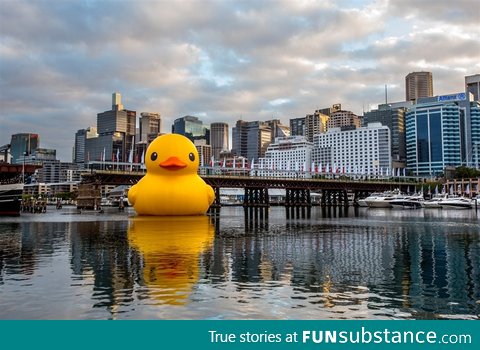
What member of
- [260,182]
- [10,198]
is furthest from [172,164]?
[260,182]

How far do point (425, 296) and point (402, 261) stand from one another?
23.4ft

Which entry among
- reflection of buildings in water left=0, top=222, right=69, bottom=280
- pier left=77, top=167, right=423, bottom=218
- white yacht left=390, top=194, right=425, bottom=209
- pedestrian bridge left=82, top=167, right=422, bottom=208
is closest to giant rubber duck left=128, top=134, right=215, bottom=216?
reflection of buildings in water left=0, top=222, right=69, bottom=280

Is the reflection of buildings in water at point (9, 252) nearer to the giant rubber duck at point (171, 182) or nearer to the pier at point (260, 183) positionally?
the giant rubber duck at point (171, 182)

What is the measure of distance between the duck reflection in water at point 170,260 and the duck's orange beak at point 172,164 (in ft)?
39.7

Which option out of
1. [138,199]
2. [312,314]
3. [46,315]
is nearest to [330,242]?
[312,314]

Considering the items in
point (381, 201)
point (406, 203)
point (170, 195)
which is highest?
point (170, 195)

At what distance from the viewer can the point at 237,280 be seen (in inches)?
Result: 647

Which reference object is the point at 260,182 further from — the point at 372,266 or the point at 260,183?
the point at 372,266

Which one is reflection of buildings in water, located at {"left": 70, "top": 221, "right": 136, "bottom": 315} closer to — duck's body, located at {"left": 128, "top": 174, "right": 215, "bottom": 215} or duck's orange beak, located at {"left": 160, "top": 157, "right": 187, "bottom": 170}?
duck's orange beak, located at {"left": 160, "top": 157, "right": 187, "bottom": 170}

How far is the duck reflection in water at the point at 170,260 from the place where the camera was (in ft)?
47.7

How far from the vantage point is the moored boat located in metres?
71.6

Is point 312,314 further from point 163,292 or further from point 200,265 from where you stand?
point 200,265

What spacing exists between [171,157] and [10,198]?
39120mm

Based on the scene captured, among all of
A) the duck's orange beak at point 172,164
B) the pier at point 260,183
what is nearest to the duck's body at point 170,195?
the duck's orange beak at point 172,164
